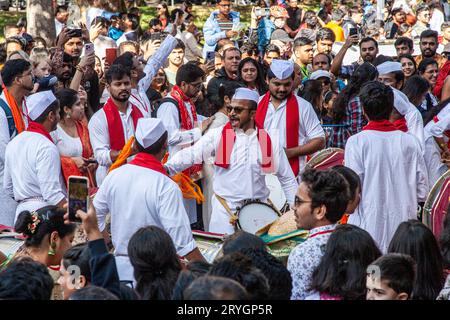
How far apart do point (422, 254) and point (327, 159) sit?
275 centimetres

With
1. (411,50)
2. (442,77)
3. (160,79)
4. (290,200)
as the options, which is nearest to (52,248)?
(290,200)

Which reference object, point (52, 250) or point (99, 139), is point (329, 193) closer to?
point (52, 250)

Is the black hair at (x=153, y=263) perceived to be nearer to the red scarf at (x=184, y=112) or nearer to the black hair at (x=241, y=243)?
the black hair at (x=241, y=243)

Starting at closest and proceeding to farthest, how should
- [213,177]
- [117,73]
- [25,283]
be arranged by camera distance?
[25,283] < [117,73] < [213,177]

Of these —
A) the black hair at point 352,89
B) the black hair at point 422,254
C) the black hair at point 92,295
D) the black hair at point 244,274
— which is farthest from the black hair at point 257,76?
the black hair at point 92,295

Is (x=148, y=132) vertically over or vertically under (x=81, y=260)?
over

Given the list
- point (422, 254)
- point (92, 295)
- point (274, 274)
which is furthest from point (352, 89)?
point (92, 295)

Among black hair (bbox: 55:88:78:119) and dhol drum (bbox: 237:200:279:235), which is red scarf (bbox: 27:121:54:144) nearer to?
black hair (bbox: 55:88:78:119)

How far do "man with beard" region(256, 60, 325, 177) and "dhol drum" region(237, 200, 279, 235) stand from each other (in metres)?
1.31

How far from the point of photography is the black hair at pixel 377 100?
317 inches

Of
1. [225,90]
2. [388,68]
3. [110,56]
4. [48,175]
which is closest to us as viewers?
[48,175]

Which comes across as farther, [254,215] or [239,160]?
[239,160]

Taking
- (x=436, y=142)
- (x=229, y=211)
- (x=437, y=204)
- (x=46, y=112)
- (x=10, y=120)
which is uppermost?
(x=46, y=112)

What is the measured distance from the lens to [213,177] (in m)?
9.48
